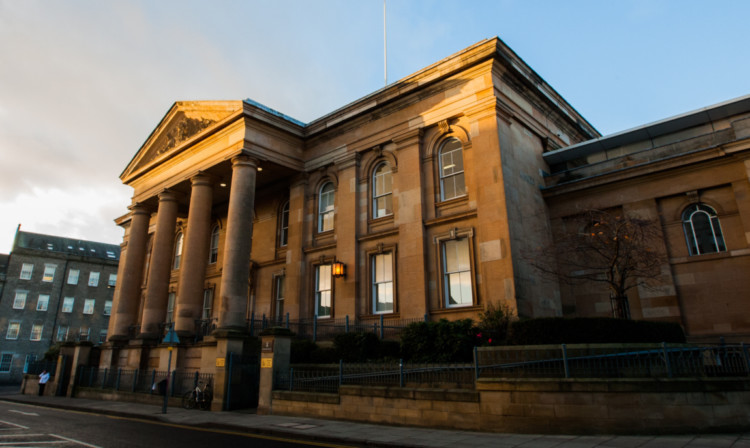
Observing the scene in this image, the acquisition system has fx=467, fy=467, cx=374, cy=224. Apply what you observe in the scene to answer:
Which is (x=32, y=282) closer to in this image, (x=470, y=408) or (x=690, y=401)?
(x=470, y=408)

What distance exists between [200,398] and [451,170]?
43.7 feet

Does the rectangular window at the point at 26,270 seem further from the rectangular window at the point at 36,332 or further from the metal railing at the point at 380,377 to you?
the metal railing at the point at 380,377

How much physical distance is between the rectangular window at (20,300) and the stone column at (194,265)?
126 feet

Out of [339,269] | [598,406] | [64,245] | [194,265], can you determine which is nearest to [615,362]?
[598,406]

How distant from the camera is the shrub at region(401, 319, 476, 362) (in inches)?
565

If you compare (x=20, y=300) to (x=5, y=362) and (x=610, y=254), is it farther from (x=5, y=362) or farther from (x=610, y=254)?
(x=610, y=254)

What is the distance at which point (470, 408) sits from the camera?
33.9ft

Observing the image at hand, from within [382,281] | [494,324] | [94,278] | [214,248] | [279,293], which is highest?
[94,278]

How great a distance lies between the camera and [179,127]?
27672 millimetres

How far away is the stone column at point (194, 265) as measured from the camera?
74.3 feet

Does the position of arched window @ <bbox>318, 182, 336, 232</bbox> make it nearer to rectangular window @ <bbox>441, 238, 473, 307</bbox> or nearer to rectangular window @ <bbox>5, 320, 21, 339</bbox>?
rectangular window @ <bbox>441, 238, 473, 307</bbox>

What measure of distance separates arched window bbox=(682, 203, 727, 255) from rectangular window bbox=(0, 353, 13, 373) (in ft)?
195

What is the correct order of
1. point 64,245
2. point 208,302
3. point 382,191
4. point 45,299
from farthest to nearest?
1. point 64,245
2. point 45,299
3. point 208,302
4. point 382,191

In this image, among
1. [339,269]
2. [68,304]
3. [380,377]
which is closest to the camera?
[380,377]
